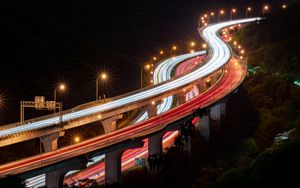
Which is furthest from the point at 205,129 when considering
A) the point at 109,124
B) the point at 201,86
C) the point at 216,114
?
the point at 201,86

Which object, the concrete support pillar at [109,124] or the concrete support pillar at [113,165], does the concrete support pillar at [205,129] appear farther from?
the concrete support pillar at [113,165]

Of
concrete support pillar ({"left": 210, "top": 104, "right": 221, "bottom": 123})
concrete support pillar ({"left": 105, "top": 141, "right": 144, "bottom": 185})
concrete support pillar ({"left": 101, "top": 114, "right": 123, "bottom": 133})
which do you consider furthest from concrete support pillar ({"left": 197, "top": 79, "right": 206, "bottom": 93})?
concrete support pillar ({"left": 105, "top": 141, "right": 144, "bottom": 185})

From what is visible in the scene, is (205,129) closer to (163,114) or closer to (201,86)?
(163,114)

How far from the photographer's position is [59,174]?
192ft

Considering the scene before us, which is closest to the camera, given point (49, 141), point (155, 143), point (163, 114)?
point (49, 141)

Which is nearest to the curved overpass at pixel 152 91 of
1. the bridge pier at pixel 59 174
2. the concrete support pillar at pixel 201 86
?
the concrete support pillar at pixel 201 86

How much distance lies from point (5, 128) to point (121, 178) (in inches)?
735

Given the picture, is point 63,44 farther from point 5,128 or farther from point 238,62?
point 5,128

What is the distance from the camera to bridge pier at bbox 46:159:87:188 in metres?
58.2

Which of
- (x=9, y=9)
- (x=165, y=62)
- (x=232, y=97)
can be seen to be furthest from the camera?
(x=9, y=9)

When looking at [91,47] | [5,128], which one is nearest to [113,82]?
[91,47]

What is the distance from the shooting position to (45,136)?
70375 millimetres

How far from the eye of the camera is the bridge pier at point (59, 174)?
191 ft

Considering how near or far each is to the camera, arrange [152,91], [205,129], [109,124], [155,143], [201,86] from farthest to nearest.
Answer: [201,86], [152,91], [205,129], [109,124], [155,143]
